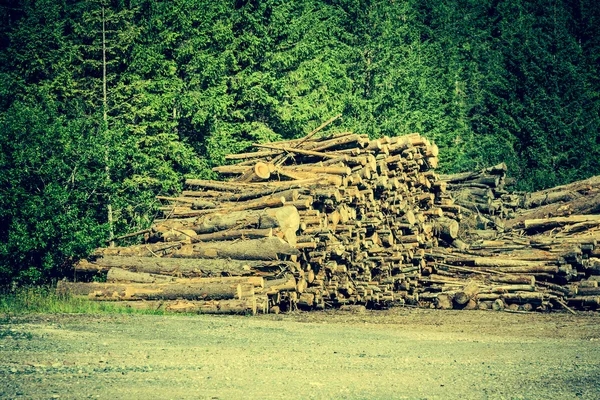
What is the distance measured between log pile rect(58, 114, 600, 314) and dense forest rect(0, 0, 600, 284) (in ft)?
8.08

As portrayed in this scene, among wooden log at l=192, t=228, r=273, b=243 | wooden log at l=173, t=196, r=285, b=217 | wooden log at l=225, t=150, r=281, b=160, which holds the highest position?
wooden log at l=225, t=150, r=281, b=160

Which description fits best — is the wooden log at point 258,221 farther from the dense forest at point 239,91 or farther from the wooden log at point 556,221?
the wooden log at point 556,221

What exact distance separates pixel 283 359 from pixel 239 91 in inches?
734

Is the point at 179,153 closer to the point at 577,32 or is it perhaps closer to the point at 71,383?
the point at 71,383

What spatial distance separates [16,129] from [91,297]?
4.74m

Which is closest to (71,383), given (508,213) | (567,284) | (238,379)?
(238,379)

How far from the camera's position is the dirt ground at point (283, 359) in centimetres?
914

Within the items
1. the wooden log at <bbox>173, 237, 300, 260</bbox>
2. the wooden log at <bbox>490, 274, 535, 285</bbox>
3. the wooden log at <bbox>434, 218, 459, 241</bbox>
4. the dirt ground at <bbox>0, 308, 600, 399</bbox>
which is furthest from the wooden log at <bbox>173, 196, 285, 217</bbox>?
the wooden log at <bbox>434, 218, 459, 241</bbox>

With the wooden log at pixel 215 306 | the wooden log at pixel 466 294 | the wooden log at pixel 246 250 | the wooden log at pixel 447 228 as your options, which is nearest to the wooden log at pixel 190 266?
the wooden log at pixel 246 250

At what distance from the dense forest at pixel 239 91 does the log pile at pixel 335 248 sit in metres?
2.46

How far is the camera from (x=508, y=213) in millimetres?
29047

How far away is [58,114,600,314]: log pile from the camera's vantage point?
692 inches

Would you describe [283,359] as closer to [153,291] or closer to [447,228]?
[153,291]

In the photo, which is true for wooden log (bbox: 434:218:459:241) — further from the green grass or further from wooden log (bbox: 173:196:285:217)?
the green grass
